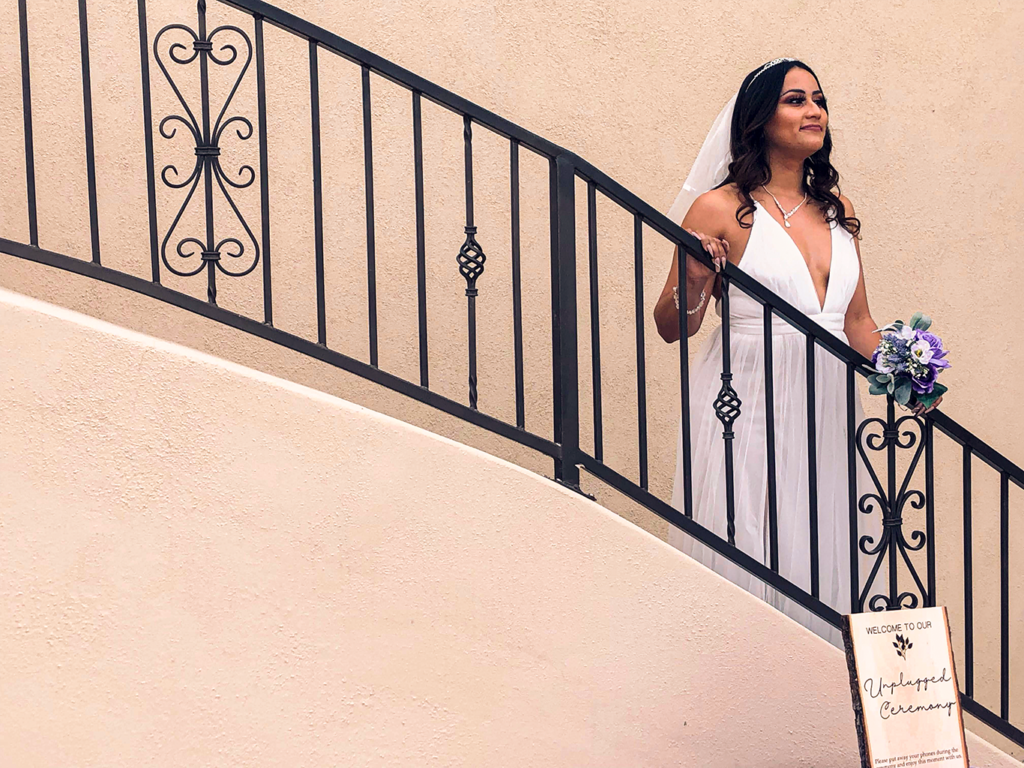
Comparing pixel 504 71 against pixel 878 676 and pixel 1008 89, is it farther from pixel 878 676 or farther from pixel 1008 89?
pixel 878 676

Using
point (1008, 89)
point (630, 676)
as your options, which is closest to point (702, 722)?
point (630, 676)

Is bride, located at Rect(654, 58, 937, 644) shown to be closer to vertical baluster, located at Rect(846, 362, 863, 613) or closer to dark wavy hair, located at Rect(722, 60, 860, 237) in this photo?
dark wavy hair, located at Rect(722, 60, 860, 237)

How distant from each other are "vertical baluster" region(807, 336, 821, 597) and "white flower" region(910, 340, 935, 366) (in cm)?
25

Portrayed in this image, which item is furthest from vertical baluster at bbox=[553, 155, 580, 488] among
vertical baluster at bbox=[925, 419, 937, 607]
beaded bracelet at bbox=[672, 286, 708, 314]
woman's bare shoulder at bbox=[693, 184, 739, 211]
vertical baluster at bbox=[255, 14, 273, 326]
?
vertical baluster at bbox=[925, 419, 937, 607]

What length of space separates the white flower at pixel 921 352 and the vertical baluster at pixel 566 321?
81cm

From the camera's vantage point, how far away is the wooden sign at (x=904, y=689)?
250cm

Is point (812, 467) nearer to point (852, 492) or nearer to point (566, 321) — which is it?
point (852, 492)

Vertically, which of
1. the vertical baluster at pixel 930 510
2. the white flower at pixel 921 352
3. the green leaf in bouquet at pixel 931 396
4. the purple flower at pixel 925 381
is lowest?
the vertical baluster at pixel 930 510

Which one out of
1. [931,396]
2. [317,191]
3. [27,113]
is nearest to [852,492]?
[931,396]

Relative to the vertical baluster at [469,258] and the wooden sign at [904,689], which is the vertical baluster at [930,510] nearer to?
the wooden sign at [904,689]

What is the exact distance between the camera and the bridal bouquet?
2.79 m

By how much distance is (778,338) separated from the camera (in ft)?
10.4

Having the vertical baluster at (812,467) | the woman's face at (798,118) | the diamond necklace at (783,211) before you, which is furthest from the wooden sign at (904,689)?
the woman's face at (798,118)

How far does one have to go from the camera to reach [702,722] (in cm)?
280
